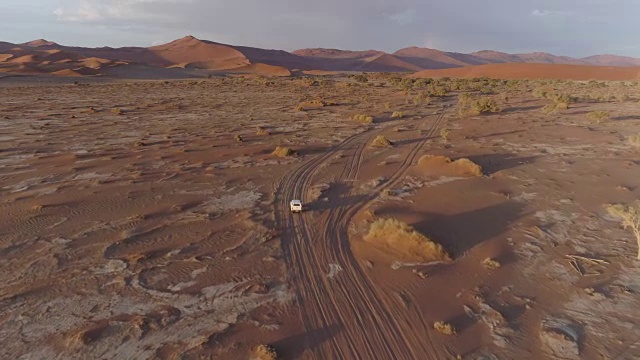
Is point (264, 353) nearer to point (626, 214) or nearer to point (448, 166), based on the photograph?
point (626, 214)

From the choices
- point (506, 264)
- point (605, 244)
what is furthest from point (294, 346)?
point (605, 244)

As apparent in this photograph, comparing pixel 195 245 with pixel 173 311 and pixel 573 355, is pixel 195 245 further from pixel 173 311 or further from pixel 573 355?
pixel 573 355

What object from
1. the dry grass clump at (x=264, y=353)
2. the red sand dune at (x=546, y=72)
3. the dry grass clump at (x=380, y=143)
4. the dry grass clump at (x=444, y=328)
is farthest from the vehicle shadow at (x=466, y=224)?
the red sand dune at (x=546, y=72)

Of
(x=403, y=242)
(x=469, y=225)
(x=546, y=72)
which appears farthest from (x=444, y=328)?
(x=546, y=72)

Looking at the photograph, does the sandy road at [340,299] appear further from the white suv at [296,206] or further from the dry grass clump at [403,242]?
the dry grass clump at [403,242]

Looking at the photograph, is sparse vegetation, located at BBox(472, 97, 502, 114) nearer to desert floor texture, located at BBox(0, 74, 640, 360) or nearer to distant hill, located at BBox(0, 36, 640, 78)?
desert floor texture, located at BBox(0, 74, 640, 360)

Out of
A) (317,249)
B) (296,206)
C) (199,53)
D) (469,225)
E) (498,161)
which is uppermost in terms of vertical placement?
(199,53)
